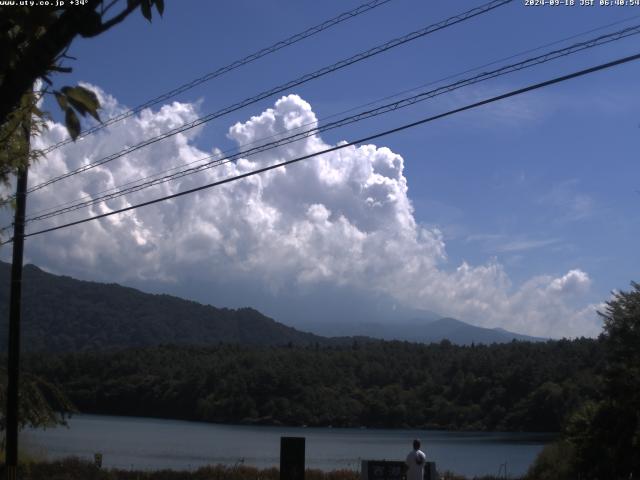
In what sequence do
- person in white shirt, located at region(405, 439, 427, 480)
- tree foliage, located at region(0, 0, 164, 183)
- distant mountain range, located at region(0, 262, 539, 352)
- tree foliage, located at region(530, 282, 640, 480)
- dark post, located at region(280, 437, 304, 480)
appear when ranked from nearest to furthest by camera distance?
tree foliage, located at region(0, 0, 164, 183)
person in white shirt, located at region(405, 439, 427, 480)
dark post, located at region(280, 437, 304, 480)
tree foliage, located at region(530, 282, 640, 480)
distant mountain range, located at region(0, 262, 539, 352)

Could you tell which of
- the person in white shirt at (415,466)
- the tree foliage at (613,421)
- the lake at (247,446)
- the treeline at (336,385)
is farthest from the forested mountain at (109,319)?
the person in white shirt at (415,466)

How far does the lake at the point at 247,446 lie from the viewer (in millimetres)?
37906

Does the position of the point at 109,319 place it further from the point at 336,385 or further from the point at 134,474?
the point at 134,474

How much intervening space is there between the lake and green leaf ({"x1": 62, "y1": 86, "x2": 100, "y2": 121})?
2288 cm

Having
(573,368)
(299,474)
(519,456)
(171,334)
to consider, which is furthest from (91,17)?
(171,334)

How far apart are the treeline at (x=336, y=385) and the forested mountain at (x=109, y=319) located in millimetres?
50430

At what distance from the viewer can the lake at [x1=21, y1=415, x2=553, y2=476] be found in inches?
1492

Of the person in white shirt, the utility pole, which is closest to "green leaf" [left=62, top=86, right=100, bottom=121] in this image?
the person in white shirt

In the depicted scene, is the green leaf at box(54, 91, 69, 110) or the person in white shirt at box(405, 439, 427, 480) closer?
the green leaf at box(54, 91, 69, 110)

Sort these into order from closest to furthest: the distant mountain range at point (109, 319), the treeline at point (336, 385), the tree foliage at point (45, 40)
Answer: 1. the tree foliage at point (45, 40)
2. the treeline at point (336, 385)
3. the distant mountain range at point (109, 319)

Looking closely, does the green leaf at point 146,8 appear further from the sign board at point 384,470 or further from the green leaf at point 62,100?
the sign board at point 384,470

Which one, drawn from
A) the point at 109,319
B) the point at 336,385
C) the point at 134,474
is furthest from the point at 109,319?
the point at 134,474

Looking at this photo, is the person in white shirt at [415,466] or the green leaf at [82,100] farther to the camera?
the person in white shirt at [415,466]

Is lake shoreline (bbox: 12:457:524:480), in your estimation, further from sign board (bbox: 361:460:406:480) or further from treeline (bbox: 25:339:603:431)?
treeline (bbox: 25:339:603:431)
